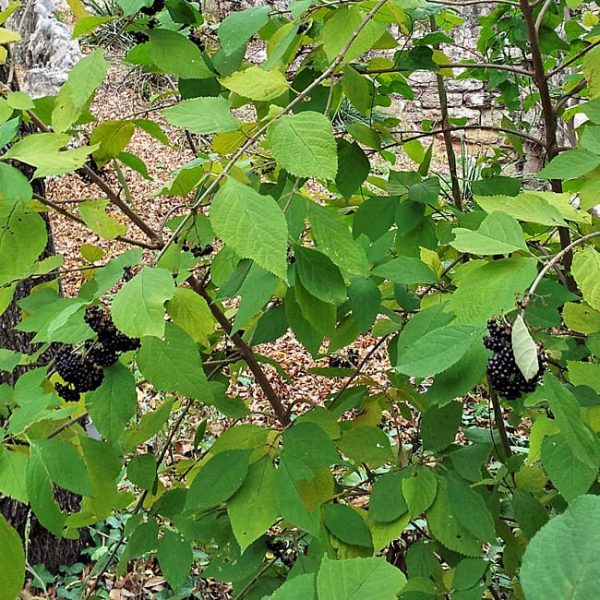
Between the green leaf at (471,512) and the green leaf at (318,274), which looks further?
the green leaf at (471,512)

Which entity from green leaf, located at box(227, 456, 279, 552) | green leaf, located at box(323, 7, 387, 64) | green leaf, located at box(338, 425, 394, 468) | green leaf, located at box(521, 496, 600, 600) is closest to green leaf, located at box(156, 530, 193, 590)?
green leaf, located at box(227, 456, 279, 552)

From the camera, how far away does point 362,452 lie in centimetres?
120

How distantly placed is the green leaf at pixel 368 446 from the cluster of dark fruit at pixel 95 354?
0.50m

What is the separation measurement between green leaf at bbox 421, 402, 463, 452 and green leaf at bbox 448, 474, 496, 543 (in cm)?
9

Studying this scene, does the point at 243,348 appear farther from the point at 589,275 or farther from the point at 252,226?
the point at 589,275

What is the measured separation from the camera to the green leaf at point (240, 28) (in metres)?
0.95

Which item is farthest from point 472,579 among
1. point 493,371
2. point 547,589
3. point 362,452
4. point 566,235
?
point 547,589

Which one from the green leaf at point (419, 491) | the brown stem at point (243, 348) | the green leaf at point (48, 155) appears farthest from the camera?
the brown stem at point (243, 348)

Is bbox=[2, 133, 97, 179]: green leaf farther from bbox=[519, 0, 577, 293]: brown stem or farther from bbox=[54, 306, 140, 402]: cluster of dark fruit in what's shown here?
bbox=[519, 0, 577, 293]: brown stem

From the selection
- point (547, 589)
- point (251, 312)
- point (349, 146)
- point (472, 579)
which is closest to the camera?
point (547, 589)

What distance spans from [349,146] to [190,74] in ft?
1.18

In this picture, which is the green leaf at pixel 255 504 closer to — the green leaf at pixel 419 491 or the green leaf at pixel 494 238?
the green leaf at pixel 419 491

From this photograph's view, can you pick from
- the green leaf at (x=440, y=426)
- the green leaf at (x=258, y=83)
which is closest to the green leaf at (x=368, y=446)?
the green leaf at (x=440, y=426)

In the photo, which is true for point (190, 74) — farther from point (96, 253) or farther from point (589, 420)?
point (589, 420)
